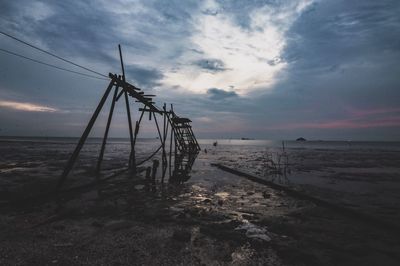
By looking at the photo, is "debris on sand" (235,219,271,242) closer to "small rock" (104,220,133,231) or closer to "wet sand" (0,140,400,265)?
"wet sand" (0,140,400,265)

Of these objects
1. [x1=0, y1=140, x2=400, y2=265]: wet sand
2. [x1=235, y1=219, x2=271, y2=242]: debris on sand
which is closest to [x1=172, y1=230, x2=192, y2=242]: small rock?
[x1=0, y1=140, x2=400, y2=265]: wet sand

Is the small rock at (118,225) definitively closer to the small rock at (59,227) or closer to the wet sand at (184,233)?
the wet sand at (184,233)

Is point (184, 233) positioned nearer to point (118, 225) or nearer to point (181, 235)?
point (181, 235)

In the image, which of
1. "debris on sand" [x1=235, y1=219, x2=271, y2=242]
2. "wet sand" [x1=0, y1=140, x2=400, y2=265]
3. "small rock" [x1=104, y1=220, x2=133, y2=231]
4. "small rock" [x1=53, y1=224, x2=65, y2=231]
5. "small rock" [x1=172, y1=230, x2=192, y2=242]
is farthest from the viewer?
"small rock" [x1=104, y1=220, x2=133, y2=231]

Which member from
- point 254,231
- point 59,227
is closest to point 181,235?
point 254,231

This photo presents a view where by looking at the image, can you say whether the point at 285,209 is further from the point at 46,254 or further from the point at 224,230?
the point at 46,254

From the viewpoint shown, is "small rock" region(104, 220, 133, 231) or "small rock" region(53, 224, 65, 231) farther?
"small rock" region(104, 220, 133, 231)

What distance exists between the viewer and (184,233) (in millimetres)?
5043

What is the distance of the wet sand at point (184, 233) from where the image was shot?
4145 millimetres

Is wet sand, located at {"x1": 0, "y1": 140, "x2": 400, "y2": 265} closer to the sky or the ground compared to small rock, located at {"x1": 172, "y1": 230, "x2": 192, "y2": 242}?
closer to the ground

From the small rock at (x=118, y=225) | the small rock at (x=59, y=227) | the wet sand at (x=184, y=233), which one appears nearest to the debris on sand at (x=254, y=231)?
the wet sand at (x=184, y=233)

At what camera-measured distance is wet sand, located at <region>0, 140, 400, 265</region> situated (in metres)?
4.14

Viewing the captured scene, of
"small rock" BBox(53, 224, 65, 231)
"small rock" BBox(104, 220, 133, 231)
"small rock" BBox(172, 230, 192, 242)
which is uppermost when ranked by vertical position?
"small rock" BBox(172, 230, 192, 242)

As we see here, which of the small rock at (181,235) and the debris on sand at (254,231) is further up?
the small rock at (181,235)
